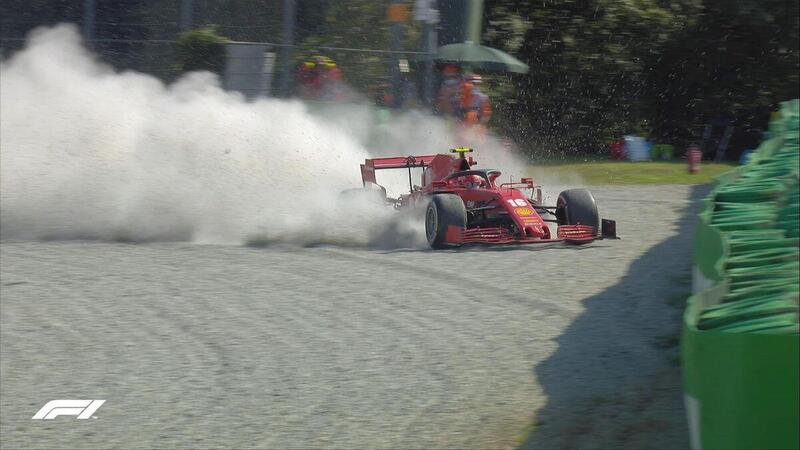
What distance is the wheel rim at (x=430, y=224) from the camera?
10.6m

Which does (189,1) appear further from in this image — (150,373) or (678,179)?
(150,373)

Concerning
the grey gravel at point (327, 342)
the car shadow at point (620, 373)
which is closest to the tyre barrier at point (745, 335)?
the car shadow at point (620, 373)

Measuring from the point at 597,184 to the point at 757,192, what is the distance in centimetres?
1025

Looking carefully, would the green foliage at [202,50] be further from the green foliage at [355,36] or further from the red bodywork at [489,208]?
the red bodywork at [489,208]

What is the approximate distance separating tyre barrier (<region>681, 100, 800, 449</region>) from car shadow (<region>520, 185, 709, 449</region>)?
Answer: 2.33ft

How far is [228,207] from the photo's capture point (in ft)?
39.4

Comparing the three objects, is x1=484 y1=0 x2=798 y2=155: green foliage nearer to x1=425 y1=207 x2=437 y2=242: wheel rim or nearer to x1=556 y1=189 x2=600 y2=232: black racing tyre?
x1=556 y1=189 x2=600 y2=232: black racing tyre

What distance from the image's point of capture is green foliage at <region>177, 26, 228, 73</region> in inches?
789

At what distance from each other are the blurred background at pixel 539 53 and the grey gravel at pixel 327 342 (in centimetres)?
936

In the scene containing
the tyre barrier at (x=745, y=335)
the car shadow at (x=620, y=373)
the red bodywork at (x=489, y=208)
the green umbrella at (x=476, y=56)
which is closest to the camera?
the tyre barrier at (x=745, y=335)

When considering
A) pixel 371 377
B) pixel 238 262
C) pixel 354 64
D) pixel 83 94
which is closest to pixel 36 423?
pixel 371 377

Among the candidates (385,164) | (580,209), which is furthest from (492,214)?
(385,164)

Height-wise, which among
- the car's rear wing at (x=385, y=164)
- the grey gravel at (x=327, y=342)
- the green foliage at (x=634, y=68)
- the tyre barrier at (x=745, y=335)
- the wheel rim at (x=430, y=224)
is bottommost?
the grey gravel at (x=327, y=342)

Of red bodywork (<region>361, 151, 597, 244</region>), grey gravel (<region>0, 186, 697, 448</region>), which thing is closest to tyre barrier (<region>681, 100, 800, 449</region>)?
grey gravel (<region>0, 186, 697, 448</region>)
